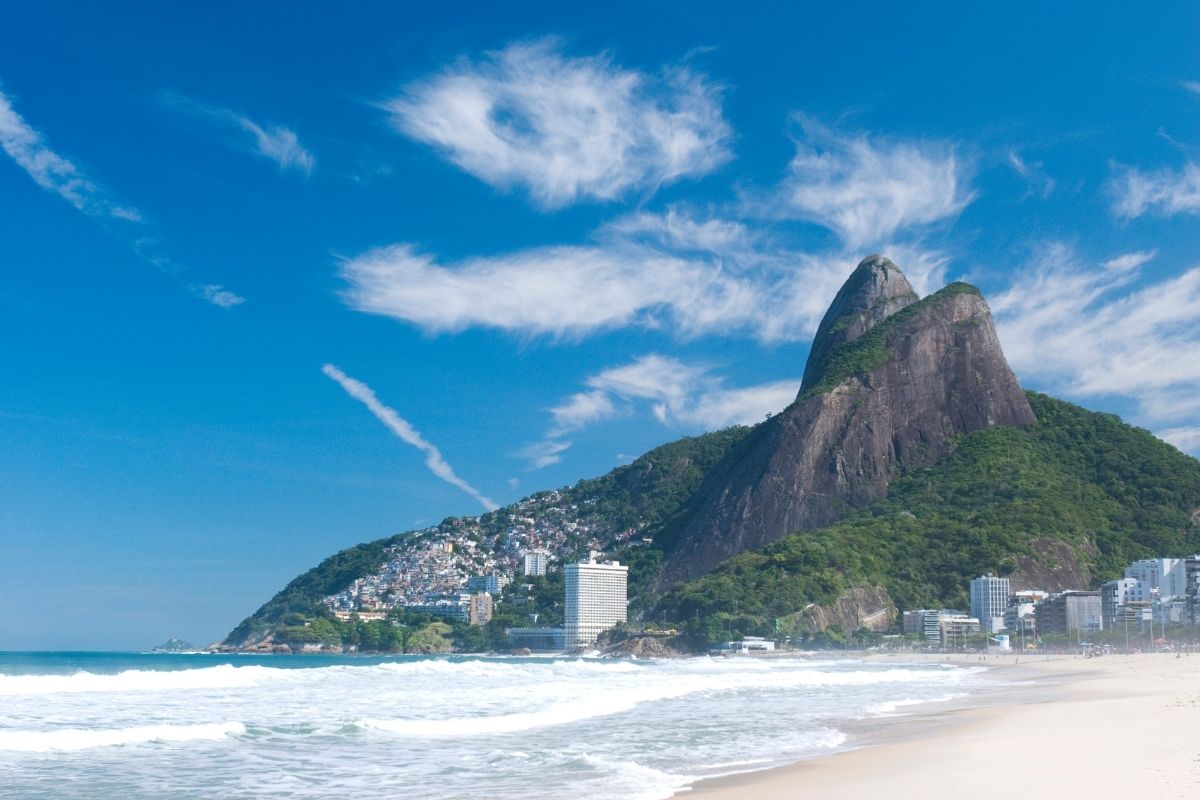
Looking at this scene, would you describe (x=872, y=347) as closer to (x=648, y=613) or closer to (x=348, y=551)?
(x=648, y=613)

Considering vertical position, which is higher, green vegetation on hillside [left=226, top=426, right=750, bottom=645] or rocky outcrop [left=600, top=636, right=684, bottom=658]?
green vegetation on hillside [left=226, top=426, right=750, bottom=645]

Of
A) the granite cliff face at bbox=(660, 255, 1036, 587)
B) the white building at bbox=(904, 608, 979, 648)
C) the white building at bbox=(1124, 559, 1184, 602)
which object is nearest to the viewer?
the white building at bbox=(904, 608, 979, 648)

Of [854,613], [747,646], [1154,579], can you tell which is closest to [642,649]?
[747,646]

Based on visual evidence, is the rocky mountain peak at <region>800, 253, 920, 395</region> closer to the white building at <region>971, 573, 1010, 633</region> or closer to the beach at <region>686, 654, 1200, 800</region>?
the white building at <region>971, 573, 1010, 633</region>

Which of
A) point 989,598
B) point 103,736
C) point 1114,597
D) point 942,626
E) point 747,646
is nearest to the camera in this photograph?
point 103,736

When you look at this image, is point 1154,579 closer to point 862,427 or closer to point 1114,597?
point 1114,597

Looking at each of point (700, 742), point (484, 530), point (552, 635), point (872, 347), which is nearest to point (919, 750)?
point (700, 742)

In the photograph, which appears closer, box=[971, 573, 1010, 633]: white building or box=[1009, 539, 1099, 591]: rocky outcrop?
box=[971, 573, 1010, 633]: white building

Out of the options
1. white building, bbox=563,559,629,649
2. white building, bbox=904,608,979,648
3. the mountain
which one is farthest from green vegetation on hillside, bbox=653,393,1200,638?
white building, bbox=563,559,629,649
